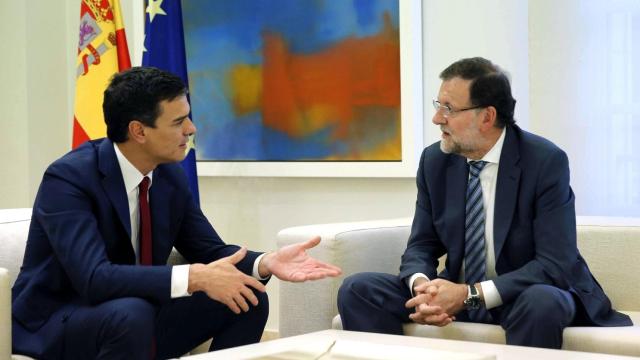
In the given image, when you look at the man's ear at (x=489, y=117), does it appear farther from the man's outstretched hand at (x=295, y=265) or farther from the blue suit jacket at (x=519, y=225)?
the man's outstretched hand at (x=295, y=265)

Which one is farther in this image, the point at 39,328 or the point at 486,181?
the point at 486,181

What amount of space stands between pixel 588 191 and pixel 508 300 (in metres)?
1.22

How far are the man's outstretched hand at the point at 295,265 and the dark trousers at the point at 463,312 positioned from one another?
0.18 m

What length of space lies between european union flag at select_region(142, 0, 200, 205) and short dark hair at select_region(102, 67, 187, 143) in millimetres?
1457

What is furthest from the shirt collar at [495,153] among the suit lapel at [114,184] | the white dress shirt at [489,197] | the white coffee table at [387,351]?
the suit lapel at [114,184]

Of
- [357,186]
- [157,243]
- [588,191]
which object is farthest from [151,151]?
[588,191]

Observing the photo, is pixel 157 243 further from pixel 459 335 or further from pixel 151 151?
pixel 459 335

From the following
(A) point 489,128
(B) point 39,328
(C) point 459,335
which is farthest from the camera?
(A) point 489,128

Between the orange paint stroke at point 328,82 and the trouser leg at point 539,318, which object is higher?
the orange paint stroke at point 328,82

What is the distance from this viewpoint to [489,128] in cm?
300

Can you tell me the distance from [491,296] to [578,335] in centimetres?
28

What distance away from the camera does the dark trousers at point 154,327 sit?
2441mm

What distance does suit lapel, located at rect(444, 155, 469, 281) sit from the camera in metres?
2.99

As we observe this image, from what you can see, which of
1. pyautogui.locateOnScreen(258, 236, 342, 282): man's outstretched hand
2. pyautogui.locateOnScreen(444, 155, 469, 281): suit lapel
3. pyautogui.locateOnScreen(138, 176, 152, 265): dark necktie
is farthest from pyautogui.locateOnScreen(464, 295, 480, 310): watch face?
pyautogui.locateOnScreen(138, 176, 152, 265): dark necktie
